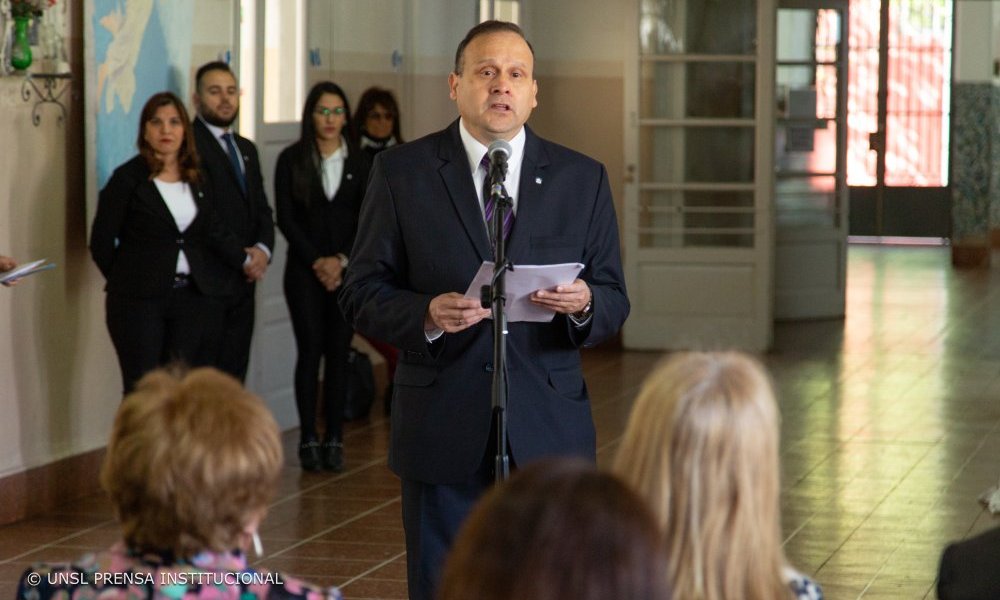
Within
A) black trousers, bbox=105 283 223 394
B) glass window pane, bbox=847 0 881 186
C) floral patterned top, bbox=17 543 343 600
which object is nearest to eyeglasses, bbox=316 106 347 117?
black trousers, bbox=105 283 223 394

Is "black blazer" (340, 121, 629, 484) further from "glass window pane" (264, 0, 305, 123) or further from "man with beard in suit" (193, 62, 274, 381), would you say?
"glass window pane" (264, 0, 305, 123)

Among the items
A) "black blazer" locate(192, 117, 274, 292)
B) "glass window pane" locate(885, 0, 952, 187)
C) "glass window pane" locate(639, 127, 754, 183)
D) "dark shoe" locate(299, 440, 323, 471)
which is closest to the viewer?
"black blazer" locate(192, 117, 274, 292)

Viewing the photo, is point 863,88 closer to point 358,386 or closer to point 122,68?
point 358,386

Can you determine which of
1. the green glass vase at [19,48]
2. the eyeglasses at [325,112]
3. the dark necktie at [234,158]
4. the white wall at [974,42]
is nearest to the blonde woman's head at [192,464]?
the green glass vase at [19,48]

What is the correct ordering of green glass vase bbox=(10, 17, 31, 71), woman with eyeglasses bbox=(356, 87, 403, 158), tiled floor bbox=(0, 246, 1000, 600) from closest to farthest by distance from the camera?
tiled floor bbox=(0, 246, 1000, 600) < green glass vase bbox=(10, 17, 31, 71) < woman with eyeglasses bbox=(356, 87, 403, 158)

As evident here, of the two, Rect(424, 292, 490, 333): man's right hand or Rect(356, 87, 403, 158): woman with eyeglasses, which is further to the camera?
Rect(356, 87, 403, 158): woman with eyeglasses

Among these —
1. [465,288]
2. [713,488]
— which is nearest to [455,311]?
[465,288]

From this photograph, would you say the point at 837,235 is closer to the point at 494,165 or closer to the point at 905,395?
the point at 905,395

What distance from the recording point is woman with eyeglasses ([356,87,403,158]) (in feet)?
23.4

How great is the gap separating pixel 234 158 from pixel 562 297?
3461 mm

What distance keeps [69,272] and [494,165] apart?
10.7 feet

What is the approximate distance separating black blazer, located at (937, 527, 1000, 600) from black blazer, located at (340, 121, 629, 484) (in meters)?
1.12

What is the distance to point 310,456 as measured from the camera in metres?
6.35

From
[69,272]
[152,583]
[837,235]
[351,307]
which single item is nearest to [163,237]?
[69,272]
